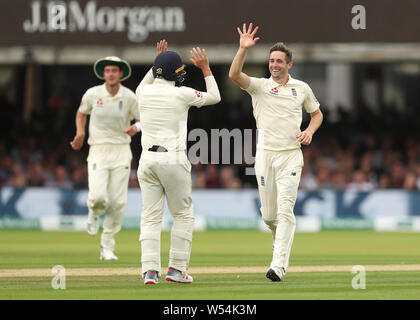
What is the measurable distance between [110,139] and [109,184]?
1.94 ft

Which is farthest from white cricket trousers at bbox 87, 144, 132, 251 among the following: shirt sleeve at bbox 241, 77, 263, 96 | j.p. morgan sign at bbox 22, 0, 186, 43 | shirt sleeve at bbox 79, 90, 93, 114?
j.p. morgan sign at bbox 22, 0, 186, 43

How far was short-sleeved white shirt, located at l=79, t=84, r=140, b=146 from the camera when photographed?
12711mm

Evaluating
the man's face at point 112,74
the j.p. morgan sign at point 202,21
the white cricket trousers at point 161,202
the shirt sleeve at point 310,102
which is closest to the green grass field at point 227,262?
the white cricket trousers at point 161,202

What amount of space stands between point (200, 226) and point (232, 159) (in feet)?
8.51

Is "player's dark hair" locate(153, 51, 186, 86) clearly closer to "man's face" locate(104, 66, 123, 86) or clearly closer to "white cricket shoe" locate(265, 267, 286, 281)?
"white cricket shoe" locate(265, 267, 286, 281)

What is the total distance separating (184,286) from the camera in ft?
29.8

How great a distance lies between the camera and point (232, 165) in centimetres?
2259

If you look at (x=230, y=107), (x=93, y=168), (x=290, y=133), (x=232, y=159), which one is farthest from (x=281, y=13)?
(x=290, y=133)

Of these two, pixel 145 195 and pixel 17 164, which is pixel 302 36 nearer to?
pixel 17 164

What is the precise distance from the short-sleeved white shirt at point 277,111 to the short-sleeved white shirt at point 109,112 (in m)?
2.95

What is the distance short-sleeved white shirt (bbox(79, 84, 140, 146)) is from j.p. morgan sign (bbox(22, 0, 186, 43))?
6911mm

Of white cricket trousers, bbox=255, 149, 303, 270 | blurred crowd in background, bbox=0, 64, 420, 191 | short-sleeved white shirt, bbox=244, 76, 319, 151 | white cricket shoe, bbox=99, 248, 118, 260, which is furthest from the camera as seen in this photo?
blurred crowd in background, bbox=0, 64, 420, 191

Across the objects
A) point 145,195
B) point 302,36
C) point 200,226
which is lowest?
point 200,226

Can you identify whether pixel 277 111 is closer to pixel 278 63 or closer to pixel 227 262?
pixel 278 63
